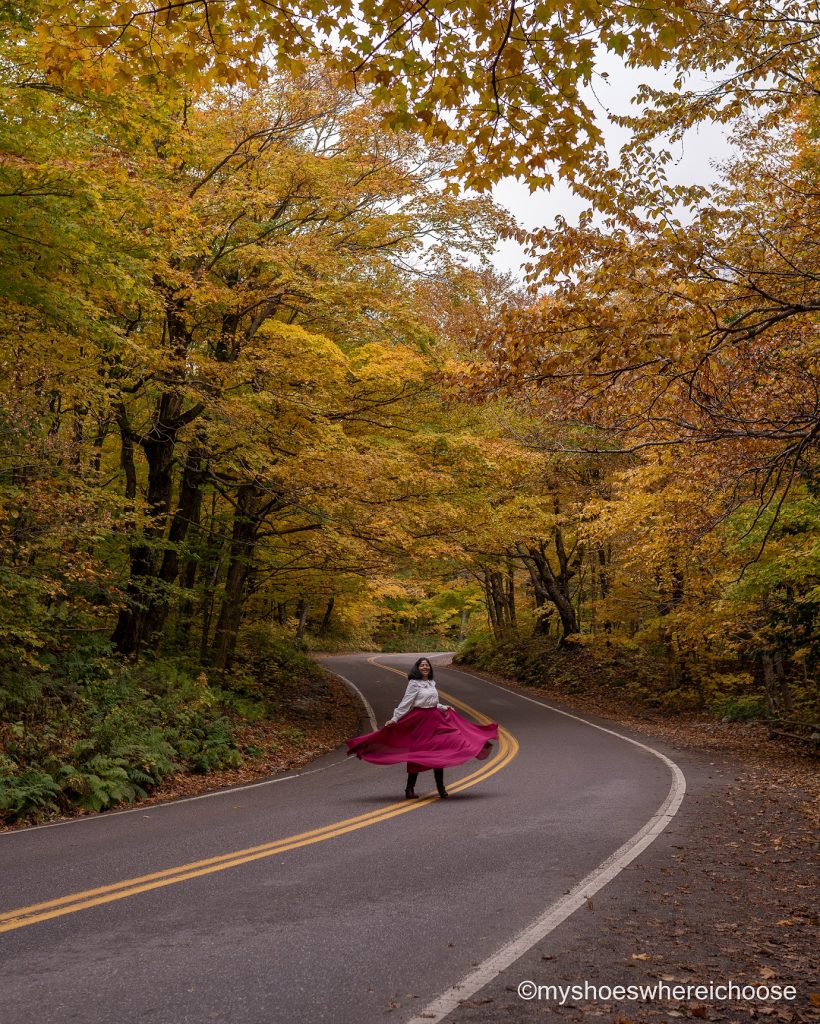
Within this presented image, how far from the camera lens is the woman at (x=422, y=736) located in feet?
34.3

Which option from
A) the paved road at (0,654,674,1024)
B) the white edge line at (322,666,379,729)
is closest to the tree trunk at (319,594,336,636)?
the white edge line at (322,666,379,729)

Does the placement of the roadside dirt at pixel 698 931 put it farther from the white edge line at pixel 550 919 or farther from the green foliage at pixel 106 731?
the green foliage at pixel 106 731

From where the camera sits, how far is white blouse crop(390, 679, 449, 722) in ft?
35.2

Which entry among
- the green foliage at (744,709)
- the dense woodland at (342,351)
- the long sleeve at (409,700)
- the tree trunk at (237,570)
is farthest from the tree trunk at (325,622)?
the long sleeve at (409,700)

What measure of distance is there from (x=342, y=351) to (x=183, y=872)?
458 inches

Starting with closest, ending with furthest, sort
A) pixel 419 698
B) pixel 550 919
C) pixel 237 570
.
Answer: pixel 550 919, pixel 419 698, pixel 237 570

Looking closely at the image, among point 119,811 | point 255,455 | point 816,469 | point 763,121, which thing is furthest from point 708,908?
point 255,455

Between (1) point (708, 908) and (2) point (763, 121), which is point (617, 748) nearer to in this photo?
(1) point (708, 908)

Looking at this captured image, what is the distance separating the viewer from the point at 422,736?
10602mm

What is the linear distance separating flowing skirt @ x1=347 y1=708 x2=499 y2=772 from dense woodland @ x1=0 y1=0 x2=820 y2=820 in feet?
10.8

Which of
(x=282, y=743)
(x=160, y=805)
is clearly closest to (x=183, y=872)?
(x=160, y=805)

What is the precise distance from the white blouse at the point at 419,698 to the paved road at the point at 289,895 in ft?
3.68

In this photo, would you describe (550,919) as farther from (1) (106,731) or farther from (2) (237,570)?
(2) (237,570)

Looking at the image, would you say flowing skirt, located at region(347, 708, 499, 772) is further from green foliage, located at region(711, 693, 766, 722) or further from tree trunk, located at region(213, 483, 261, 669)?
green foliage, located at region(711, 693, 766, 722)
